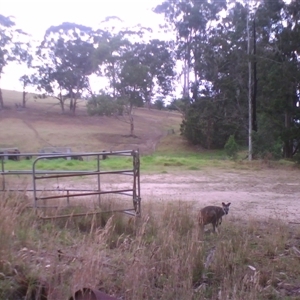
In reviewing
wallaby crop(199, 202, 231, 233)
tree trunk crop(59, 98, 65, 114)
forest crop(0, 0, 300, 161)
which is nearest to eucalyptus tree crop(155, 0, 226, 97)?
forest crop(0, 0, 300, 161)

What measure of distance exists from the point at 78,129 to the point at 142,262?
49.5 m

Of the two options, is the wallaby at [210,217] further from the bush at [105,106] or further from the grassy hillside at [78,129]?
the bush at [105,106]

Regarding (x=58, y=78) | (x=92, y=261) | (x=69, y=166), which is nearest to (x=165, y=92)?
(x=58, y=78)

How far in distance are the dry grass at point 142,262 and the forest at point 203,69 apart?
71.6 ft

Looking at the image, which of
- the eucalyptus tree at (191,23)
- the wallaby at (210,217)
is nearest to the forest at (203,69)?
the eucalyptus tree at (191,23)

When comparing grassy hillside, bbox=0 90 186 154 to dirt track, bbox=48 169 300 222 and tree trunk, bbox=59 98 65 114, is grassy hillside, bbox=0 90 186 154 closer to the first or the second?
tree trunk, bbox=59 98 65 114

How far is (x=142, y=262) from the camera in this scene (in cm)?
539

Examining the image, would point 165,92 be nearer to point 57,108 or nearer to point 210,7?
point 210,7

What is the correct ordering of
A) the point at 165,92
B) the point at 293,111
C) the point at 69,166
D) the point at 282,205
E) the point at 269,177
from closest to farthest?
1. the point at 282,205
2. the point at 269,177
3. the point at 69,166
4. the point at 293,111
5. the point at 165,92

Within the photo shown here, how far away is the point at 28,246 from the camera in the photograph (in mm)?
5816

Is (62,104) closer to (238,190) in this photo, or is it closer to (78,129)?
(78,129)

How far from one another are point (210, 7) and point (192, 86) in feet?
26.1

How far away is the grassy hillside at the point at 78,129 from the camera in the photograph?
4612 cm

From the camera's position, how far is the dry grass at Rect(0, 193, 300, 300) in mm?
4734
